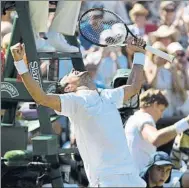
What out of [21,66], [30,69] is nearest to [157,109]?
[30,69]

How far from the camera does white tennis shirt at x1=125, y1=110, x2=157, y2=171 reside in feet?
25.3

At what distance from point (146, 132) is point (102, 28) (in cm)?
151

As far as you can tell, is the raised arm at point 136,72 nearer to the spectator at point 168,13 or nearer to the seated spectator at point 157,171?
the seated spectator at point 157,171

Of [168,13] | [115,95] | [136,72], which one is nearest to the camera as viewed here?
[115,95]

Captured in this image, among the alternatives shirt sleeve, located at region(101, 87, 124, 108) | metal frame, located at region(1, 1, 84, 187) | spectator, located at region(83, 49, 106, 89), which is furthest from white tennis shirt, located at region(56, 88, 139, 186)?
spectator, located at region(83, 49, 106, 89)

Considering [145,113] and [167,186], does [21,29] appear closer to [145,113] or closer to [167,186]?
[145,113]

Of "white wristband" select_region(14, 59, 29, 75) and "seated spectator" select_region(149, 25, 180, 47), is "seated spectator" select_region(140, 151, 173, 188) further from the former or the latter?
"seated spectator" select_region(149, 25, 180, 47)

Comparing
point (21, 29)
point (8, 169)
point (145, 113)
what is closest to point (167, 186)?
point (145, 113)

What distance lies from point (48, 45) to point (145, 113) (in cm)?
104

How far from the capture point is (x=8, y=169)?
761 cm

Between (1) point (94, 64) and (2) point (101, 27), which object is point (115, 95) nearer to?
(2) point (101, 27)

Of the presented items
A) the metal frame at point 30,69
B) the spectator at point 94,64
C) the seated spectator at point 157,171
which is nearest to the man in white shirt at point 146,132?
the seated spectator at point 157,171

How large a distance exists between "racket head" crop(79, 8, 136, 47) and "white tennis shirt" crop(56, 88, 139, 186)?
0.55 metres

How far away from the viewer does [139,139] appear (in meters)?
7.79
